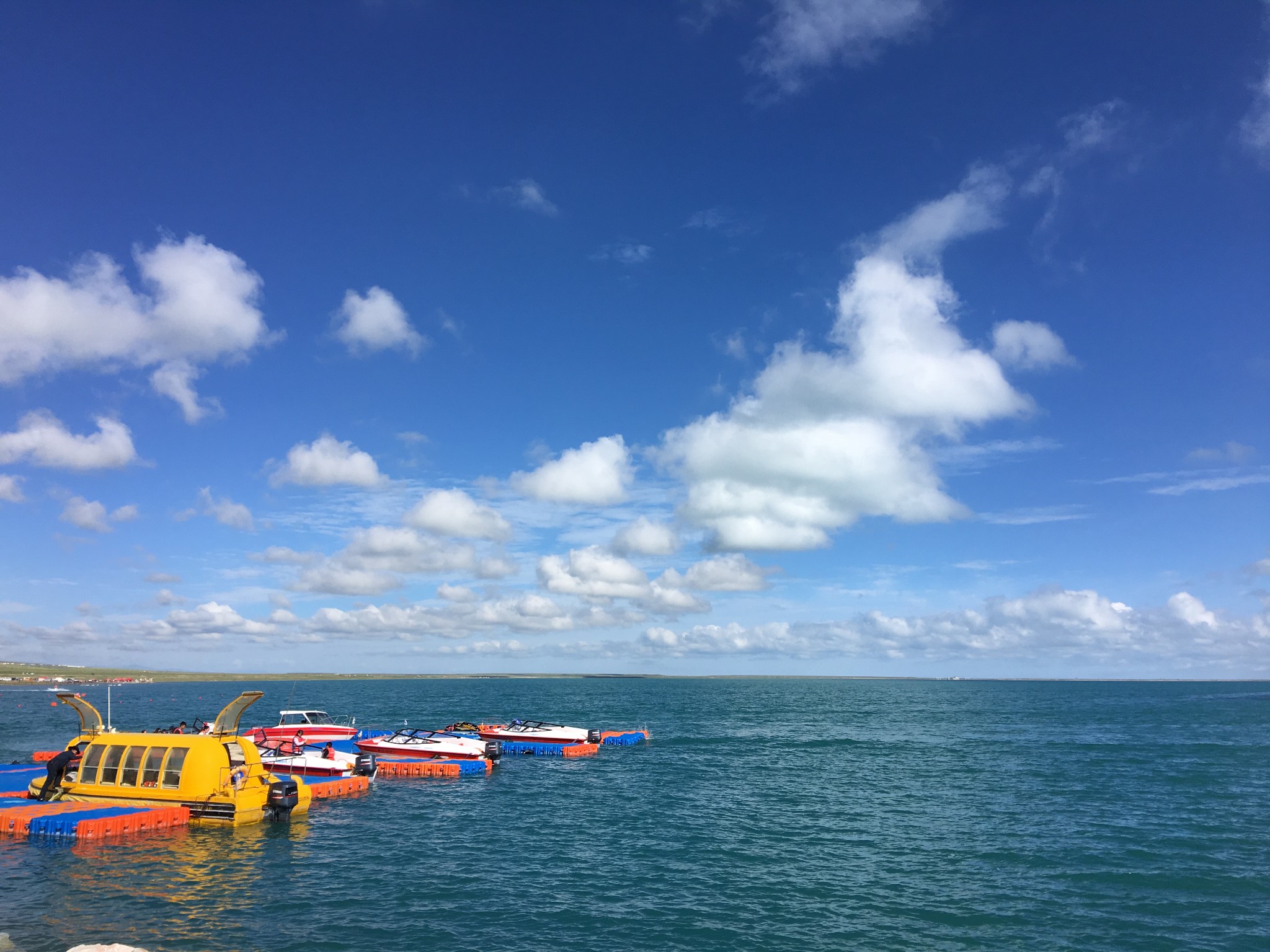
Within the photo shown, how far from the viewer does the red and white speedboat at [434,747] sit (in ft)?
220

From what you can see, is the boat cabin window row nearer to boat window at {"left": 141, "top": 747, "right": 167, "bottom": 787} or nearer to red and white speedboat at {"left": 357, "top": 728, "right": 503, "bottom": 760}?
boat window at {"left": 141, "top": 747, "right": 167, "bottom": 787}

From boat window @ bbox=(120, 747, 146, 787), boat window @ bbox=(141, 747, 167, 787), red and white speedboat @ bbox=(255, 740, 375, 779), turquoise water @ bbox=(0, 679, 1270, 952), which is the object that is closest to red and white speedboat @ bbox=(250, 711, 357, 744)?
red and white speedboat @ bbox=(255, 740, 375, 779)

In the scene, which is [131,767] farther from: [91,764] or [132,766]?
[91,764]

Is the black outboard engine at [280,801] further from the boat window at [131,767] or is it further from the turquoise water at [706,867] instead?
the boat window at [131,767]

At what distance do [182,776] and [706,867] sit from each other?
25995 mm

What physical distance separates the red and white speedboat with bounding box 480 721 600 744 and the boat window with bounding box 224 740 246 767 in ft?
137

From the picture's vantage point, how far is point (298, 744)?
65.7m

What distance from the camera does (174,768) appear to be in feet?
128

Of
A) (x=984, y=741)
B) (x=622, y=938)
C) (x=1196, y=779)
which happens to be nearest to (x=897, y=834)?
(x=622, y=938)

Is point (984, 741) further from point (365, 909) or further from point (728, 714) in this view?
point (365, 909)

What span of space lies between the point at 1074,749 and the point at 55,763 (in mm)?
88117

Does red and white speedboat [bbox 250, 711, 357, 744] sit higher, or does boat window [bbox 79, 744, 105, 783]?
boat window [bbox 79, 744, 105, 783]

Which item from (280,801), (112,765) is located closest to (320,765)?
(280,801)

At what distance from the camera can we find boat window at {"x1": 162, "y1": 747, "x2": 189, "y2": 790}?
1527 inches
